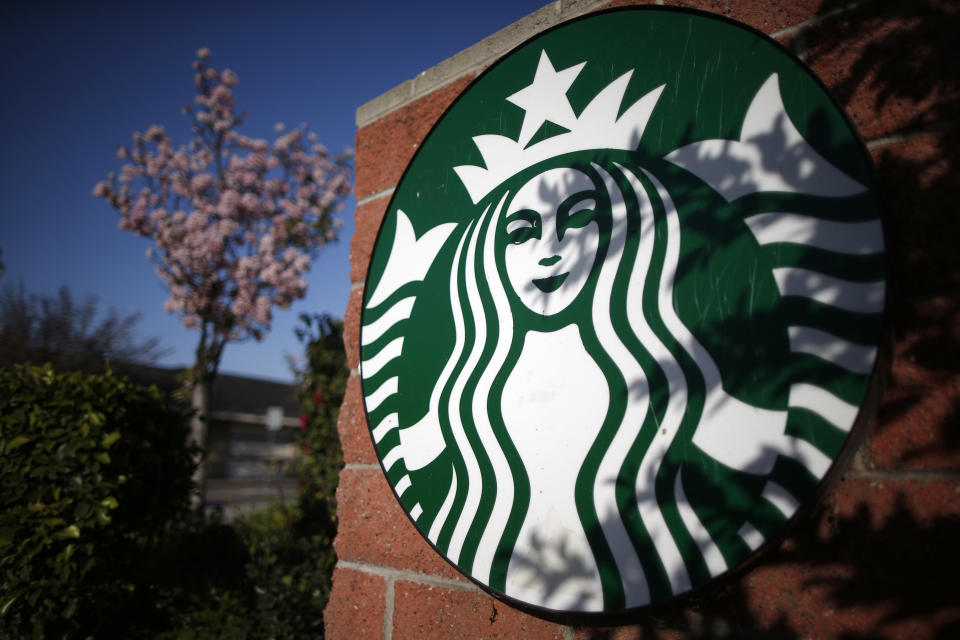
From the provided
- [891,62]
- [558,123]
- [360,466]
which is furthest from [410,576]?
[891,62]

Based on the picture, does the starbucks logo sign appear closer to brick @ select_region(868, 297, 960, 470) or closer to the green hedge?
brick @ select_region(868, 297, 960, 470)

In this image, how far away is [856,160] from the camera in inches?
45.3

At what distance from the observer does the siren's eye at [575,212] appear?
1549 mm

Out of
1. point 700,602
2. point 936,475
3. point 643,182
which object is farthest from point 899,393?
point 643,182

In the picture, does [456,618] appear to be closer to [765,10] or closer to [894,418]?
[894,418]

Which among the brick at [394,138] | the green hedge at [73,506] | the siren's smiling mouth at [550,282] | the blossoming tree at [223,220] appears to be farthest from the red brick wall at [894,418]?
the blossoming tree at [223,220]

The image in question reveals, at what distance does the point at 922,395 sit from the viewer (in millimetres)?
1094

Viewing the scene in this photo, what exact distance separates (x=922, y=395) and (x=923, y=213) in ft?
1.42

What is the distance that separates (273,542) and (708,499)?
417 centimetres

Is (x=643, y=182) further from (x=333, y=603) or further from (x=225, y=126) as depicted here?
(x=225, y=126)

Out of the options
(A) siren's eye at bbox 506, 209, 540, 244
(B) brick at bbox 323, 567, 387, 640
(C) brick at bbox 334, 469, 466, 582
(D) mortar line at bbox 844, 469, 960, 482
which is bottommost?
(B) brick at bbox 323, 567, 387, 640

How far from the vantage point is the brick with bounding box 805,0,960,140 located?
3.87 ft

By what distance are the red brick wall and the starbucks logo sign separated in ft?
0.41

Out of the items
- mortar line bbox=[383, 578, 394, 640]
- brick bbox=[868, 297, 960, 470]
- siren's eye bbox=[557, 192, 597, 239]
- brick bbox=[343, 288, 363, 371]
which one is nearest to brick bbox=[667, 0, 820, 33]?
siren's eye bbox=[557, 192, 597, 239]
